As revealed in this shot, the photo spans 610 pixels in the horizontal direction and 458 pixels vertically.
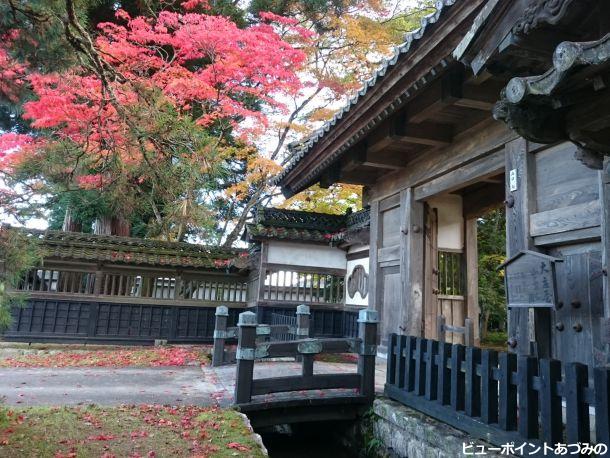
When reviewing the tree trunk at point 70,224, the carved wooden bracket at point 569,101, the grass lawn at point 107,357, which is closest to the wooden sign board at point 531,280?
the carved wooden bracket at point 569,101

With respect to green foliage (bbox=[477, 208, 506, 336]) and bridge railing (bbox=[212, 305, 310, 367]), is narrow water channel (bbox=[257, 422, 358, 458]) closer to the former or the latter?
bridge railing (bbox=[212, 305, 310, 367])

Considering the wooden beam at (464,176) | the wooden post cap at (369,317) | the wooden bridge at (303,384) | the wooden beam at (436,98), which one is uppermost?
the wooden beam at (436,98)

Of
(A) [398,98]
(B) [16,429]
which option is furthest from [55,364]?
(A) [398,98]

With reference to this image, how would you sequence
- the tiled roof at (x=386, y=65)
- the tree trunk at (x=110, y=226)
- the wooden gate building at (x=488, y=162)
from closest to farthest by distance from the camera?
the wooden gate building at (x=488, y=162)
the tiled roof at (x=386, y=65)
the tree trunk at (x=110, y=226)

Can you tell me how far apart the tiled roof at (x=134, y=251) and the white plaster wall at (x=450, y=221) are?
21.5 feet

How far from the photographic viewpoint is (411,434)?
4.34 metres

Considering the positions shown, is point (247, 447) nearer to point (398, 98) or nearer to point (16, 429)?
point (16, 429)

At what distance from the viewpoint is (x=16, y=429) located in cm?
385

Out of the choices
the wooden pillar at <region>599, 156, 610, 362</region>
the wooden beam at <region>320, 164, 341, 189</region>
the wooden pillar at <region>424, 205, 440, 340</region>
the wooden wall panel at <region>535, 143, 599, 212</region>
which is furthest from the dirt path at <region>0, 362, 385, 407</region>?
the wooden beam at <region>320, 164, 341, 189</region>

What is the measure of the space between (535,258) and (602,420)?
1.88 metres

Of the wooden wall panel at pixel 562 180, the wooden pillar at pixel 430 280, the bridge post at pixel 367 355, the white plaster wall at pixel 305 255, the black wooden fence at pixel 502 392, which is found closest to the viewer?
the black wooden fence at pixel 502 392

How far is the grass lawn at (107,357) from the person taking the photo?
849 centimetres

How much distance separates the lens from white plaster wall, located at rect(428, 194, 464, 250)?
7.64m

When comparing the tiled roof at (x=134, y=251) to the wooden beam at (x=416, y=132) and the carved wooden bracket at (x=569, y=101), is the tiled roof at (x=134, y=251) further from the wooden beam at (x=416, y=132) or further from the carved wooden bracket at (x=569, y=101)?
the carved wooden bracket at (x=569, y=101)
